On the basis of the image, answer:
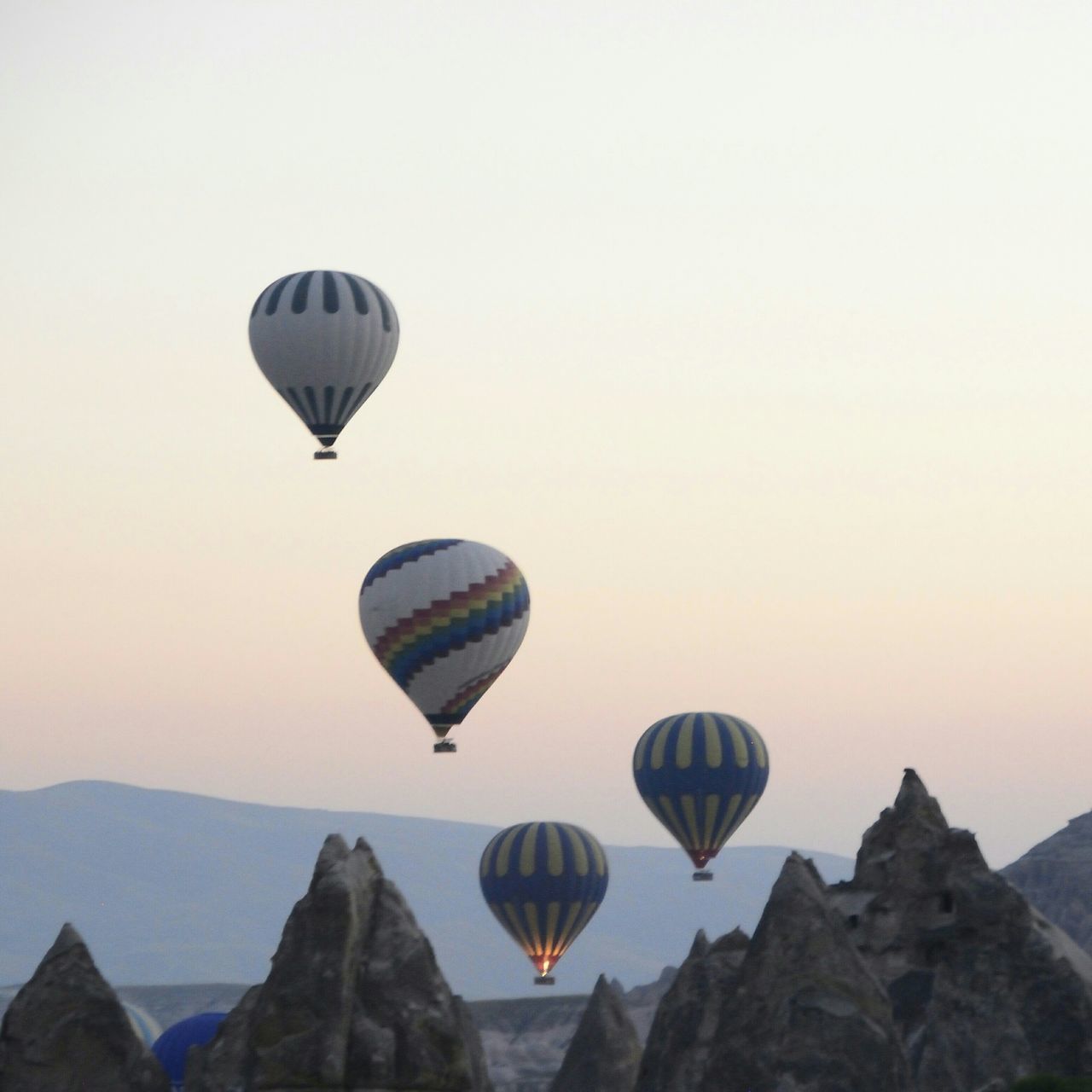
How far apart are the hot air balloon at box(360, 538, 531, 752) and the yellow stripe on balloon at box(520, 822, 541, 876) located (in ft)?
41.4

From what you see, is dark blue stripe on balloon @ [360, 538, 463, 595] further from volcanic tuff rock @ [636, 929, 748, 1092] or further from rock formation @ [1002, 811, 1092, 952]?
rock formation @ [1002, 811, 1092, 952]

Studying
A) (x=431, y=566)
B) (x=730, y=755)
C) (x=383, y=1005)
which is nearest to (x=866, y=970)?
(x=383, y=1005)

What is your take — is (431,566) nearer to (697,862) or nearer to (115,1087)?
(697,862)

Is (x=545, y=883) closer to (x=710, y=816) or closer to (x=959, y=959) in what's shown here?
(x=710, y=816)

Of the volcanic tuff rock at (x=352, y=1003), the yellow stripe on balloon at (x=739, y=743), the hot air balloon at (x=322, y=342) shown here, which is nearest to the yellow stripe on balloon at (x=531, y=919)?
the yellow stripe on balloon at (x=739, y=743)

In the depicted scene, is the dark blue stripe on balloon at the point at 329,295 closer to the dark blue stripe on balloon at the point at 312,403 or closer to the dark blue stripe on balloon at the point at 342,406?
the dark blue stripe on balloon at the point at 312,403

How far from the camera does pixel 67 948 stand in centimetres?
3862

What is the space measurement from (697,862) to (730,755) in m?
4.37

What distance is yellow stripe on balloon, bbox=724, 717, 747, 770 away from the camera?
86.0m

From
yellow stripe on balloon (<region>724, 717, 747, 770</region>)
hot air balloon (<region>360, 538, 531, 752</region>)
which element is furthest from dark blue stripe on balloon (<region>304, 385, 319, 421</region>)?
yellow stripe on balloon (<region>724, 717, 747, 770</region>)

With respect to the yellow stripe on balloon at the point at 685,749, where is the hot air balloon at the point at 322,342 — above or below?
above

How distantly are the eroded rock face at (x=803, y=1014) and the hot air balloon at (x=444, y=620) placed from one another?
40.0 m

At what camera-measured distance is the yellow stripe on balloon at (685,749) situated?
8631 centimetres

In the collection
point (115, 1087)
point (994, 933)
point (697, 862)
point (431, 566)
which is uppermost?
point (431, 566)
